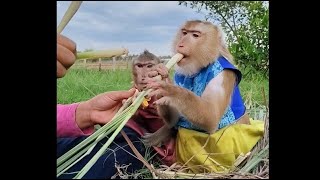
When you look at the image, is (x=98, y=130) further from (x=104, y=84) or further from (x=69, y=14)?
(x=69, y=14)

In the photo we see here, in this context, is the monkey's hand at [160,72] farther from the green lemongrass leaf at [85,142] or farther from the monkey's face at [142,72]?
the green lemongrass leaf at [85,142]

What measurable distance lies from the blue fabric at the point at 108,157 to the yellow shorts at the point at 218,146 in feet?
0.42

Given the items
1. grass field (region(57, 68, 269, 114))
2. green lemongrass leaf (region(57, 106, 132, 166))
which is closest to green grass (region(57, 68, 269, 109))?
grass field (region(57, 68, 269, 114))

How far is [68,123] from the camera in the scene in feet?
6.82

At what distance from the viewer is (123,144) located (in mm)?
2033

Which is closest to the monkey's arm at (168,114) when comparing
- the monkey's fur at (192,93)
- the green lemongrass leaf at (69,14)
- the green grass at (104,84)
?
the monkey's fur at (192,93)

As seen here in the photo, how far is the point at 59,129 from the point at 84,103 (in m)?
0.14

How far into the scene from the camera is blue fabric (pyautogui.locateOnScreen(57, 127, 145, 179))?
193 centimetres

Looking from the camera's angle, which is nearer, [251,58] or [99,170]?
[99,170]

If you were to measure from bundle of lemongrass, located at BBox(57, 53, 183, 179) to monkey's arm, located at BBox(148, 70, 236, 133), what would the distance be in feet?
0.23

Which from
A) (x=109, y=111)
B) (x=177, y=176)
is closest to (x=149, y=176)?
(x=177, y=176)

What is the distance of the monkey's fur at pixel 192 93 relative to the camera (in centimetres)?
203
